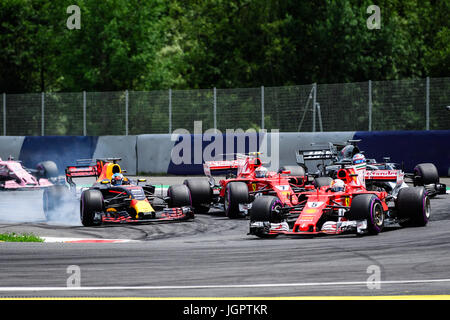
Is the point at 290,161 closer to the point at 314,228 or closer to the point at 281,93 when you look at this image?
the point at 281,93

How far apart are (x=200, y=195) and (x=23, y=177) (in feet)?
23.8

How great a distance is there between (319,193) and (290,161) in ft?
39.3

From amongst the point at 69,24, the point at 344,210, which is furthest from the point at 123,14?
the point at 344,210

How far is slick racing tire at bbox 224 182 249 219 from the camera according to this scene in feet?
51.7

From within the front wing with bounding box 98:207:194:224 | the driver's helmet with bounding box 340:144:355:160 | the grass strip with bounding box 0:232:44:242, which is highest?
the driver's helmet with bounding box 340:144:355:160

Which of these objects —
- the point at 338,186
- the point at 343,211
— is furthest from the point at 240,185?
the point at 343,211

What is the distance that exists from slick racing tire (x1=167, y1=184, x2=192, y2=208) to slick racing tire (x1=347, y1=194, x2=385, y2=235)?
14.6ft

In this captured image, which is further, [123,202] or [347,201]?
[123,202]

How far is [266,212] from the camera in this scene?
12477 mm

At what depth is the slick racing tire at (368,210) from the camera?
1197cm

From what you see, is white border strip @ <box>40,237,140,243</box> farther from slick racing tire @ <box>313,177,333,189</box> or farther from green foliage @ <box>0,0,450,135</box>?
green foliage @ <box>0,0,450,135</box>

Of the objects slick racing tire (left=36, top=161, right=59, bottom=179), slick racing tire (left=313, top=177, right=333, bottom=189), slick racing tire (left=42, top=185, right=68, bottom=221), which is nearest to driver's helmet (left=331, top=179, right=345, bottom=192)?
slick racing tire (left=313, top=177, right=333, bottom=189)

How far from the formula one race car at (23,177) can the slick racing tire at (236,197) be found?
8.16 metres

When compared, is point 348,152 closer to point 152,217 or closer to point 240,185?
point 240,185
